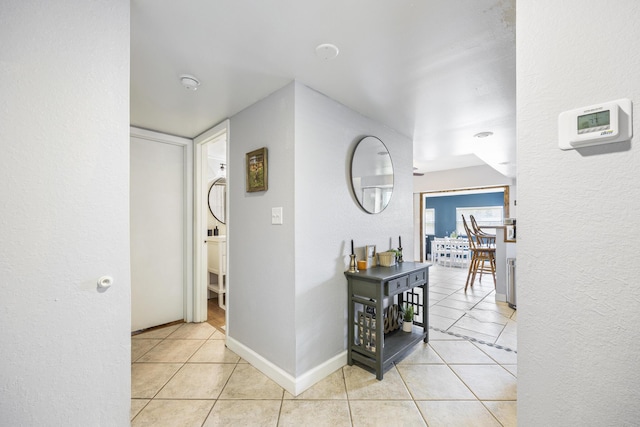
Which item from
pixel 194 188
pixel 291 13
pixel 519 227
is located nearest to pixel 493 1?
pixel 291 13

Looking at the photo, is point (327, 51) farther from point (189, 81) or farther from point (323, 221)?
point (323, 221)

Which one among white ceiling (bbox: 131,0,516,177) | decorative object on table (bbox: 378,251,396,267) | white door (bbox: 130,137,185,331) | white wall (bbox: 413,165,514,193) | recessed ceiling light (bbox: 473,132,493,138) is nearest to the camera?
white ceiling (bbox: 131,0,516,177)

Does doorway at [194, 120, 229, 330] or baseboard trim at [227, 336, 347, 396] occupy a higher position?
doorway at [194, 120, 229, 330]

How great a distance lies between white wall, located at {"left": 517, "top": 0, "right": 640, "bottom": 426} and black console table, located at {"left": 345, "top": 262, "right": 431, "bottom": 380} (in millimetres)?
1266

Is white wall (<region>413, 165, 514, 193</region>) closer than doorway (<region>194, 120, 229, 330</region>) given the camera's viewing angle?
No

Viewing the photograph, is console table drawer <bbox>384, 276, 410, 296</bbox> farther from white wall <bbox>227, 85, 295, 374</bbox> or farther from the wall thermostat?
Answer: the wall thermostat

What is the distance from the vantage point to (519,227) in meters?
0.77

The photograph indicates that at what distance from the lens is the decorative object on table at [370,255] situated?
7.72 ft

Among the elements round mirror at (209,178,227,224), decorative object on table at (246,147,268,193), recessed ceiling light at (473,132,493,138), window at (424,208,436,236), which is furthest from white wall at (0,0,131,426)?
window at (424,208,436,236)

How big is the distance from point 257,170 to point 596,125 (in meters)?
1.90

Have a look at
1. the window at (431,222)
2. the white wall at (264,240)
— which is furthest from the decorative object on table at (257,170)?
the window at (431,222)

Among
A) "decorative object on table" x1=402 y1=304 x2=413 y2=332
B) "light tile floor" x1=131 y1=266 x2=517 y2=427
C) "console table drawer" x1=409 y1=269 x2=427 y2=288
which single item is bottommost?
"light tile floor" x1=131 y1=266 x2=517 y2=427

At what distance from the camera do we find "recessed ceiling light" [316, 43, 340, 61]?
1.45 meters

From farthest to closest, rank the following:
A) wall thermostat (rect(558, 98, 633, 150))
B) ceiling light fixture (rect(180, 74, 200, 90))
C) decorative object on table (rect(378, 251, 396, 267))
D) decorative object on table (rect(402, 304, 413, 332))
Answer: decorative object on table (rect(402, 304, 413, 332)) < decorative object on table (rect(378, 251, 396, 267)) < ceiling light fixture (rect(180, 74, 200, 90)) < wall thermostat (rect(558, 98, 633, 150))
